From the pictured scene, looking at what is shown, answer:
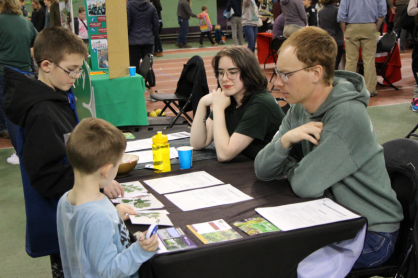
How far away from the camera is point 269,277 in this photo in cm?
148

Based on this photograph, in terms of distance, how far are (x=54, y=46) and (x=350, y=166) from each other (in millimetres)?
1564

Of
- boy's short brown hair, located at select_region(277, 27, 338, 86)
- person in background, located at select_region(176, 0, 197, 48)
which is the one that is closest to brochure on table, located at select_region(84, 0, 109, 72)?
boy's short brown hair, located at select_region(277, 27, 338, 86)

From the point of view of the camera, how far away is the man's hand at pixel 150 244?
1254 millimetres

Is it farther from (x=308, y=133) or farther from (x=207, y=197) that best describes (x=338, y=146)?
(x=207, y=197)

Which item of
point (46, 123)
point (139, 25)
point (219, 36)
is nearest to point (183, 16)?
point (219, 36)

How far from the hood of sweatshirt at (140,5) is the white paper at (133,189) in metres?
5.99

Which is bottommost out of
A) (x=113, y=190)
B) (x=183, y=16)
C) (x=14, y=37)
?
(x=113, y=190)

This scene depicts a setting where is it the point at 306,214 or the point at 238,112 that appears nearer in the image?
the point at 306,214

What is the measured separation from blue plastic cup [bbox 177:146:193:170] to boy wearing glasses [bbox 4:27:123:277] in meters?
0.48

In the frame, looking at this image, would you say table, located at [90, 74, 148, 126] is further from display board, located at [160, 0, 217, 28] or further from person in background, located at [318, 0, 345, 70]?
display board, located at [160, 0, 217, 28]

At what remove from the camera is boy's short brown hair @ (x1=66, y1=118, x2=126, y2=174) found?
1361 millimetres

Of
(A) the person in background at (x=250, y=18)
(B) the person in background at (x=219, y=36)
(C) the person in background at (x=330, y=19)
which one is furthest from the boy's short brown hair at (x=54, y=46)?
(B) the person in background at (x=219, y=36)

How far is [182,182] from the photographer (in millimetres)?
1987

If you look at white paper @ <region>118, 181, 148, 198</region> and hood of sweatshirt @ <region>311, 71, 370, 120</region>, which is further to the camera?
white paper @ <region>118, 181, 148, 198</region>
